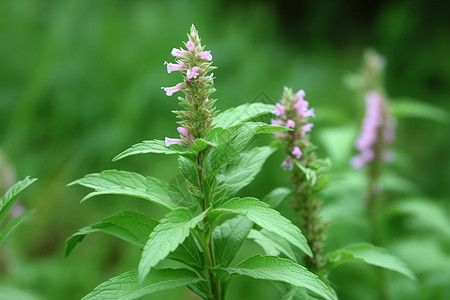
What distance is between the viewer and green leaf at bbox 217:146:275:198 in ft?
4.29

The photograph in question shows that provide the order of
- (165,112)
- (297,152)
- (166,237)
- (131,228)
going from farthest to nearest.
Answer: (165,112), (297,152), (131,228), (166,237)

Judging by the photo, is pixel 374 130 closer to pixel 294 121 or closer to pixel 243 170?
pixel 294 121

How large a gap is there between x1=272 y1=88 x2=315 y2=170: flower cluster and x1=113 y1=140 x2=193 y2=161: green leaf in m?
0.32

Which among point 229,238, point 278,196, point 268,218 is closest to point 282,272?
point 268,218

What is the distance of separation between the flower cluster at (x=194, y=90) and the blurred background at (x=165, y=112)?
75 centimetres

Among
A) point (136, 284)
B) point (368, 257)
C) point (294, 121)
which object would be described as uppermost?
point (294, 121)

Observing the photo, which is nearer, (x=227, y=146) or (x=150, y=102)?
(x=227, y=146)

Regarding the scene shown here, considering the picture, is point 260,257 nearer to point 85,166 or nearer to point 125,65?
point 85,166

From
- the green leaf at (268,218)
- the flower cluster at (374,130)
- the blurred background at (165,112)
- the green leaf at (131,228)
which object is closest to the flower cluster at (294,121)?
the green leaf at (268,218)

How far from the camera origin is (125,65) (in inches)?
202

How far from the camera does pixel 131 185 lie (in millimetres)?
1212

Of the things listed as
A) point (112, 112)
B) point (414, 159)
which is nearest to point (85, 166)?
point (112, 112)

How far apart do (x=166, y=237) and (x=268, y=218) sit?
211 millimetres

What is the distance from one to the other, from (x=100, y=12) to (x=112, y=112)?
5.22 ft
